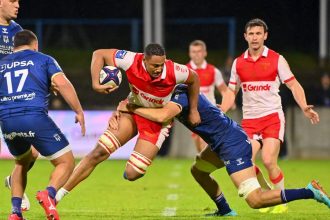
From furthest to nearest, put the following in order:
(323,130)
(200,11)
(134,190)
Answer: (200,11)
(323,130)
(134,190)

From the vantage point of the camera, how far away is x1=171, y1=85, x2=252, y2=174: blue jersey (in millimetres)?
9406

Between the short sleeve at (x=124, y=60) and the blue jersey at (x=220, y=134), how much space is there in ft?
1.81

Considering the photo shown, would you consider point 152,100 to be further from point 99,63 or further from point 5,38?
point 5,38

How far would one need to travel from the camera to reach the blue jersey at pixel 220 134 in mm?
9406

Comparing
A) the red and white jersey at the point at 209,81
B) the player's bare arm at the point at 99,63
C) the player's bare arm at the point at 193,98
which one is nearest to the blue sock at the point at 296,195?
the player's bare arm at the point at 193,98

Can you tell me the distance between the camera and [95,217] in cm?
988

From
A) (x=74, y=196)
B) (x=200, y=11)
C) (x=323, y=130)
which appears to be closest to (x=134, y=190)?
(x=74, y=196)

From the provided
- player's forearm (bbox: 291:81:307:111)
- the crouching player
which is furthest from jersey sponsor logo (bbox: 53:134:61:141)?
player's forearm (bbox: 291:81:307:111)

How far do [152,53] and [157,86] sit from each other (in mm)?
430

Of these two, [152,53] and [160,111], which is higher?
[152,53]

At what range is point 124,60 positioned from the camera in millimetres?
9508

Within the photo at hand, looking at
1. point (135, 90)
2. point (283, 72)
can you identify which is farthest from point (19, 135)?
point (283, 72)

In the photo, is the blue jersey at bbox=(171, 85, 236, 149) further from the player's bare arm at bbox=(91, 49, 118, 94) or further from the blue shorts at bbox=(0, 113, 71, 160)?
the blue shorts at bbox=(0, 113, 71, 160)

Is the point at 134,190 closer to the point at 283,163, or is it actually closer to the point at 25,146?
the point at 25,146
